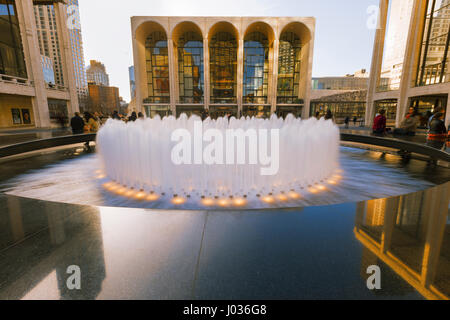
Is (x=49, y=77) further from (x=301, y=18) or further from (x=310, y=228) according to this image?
(x=310, y=228)

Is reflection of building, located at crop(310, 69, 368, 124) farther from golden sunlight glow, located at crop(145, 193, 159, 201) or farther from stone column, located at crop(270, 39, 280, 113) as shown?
golden sunlight glow, located at crop(145, 193, 159, 201)

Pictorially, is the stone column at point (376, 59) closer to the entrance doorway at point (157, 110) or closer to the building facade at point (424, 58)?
the building facade at point (424, 58)

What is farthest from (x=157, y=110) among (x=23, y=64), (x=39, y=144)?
(x=39, y=144)

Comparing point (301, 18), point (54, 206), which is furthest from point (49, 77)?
point (54, 206)

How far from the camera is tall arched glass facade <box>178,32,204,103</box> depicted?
3350 cm

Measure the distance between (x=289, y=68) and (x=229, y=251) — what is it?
1505 inches

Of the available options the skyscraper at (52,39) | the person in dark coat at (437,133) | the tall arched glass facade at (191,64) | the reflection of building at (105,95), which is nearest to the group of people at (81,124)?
the person in dark coat at (437,133)

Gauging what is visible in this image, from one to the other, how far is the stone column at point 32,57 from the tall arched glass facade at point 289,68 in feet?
105

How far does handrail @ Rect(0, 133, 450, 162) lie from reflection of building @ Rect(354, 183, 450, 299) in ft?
19.9

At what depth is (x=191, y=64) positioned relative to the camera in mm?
33719

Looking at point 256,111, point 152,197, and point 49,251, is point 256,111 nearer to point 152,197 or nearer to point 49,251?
point 152,197

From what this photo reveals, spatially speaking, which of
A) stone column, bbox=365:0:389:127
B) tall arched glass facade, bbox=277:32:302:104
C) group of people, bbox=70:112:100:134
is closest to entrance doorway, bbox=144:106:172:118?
tall arched glass facade, bbox=277:32:302:104

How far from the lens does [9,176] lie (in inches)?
238
